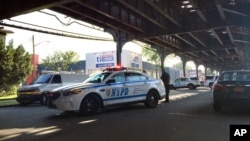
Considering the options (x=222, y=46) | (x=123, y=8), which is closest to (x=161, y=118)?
(x=123, y=8)

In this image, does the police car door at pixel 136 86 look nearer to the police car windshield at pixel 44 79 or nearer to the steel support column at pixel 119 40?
the police car windshield at pixel 44 79

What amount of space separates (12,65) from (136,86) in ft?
71.3

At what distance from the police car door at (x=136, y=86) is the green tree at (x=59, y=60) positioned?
44.9m

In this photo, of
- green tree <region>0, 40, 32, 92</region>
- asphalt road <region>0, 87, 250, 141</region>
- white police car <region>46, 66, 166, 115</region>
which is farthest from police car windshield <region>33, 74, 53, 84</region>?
green tree <region>0, 40, 32, 92</region>

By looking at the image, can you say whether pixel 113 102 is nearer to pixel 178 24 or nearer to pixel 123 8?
pixel 123 8

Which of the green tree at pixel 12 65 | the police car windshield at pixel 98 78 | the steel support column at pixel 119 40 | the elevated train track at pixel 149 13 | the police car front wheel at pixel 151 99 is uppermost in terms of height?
the elevated train track at pixel 149 13

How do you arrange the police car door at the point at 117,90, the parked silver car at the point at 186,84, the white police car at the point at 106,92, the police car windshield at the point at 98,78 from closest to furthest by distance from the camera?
the white police car at the point at 106,92 < the police car door at the point at 117,90 < the police car windshield at the point at 98,78 < the parked silver car at the point at 186,84

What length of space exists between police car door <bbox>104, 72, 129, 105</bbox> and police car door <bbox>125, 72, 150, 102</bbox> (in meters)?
0.27

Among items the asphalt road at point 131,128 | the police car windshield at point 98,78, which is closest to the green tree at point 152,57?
the police car windshield at point 98,78

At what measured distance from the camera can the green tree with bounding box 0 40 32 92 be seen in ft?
101

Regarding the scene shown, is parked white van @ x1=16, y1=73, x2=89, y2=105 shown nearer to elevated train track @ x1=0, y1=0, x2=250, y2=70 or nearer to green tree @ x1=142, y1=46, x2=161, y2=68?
elevated train track @ x1=0, y1=0, x2=250, y2=70

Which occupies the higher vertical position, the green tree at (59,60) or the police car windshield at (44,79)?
the green tree at (59,60)

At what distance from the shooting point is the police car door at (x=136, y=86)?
556 inches

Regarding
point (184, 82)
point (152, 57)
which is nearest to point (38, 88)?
point (184, 82)
